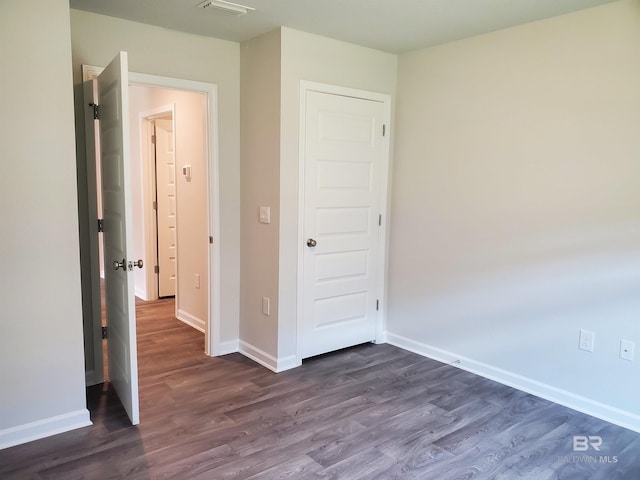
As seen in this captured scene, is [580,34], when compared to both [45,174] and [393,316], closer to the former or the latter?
[393,316]

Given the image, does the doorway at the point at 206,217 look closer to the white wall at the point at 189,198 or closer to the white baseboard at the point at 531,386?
the white wall at the point at 189,198

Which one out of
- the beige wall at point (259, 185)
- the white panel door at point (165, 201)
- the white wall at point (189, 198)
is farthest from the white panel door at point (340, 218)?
the white panel door at point (165, 201)

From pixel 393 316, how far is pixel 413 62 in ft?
6.81

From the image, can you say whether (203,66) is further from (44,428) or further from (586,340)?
(586,340)

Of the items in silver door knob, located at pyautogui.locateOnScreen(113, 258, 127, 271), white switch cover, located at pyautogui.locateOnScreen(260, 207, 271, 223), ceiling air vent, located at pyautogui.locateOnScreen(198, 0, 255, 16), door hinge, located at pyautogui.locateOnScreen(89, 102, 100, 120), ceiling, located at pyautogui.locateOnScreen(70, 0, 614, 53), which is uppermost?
ceiling, located at pyautogui.locateOnScreen(70, 0, 614, 53)

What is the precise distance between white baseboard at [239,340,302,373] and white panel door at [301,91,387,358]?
11 cm

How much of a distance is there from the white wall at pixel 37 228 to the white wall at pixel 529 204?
8.05 feet

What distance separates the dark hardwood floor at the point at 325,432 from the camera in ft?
7.54

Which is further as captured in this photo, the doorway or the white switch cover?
the white switch cover

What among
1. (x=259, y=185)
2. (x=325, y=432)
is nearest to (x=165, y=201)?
(x=259, y=185)

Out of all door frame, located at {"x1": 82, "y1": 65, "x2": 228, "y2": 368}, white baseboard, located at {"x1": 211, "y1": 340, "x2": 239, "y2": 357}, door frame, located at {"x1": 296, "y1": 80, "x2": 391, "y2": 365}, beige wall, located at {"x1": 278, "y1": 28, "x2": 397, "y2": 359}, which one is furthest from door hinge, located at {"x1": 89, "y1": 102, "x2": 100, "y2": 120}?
white baseboard, located at {"x1": 211, "y1": 340, "x2": 239, "y2": 357}

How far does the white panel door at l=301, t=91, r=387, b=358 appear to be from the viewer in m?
3.48

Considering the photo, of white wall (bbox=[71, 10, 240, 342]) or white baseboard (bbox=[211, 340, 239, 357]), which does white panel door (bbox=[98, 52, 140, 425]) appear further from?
white baseboard (bbox=[211, 340, 239, 357])

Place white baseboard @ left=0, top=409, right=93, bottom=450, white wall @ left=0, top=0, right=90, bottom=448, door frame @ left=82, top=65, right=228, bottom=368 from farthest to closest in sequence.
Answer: door frame @ left=82, top=65, right=228, bottom=368
white baseboard @ left=0, top=409, right=93, bottom=450
white wall @ left=0, top=0, right=90, bottom=448
